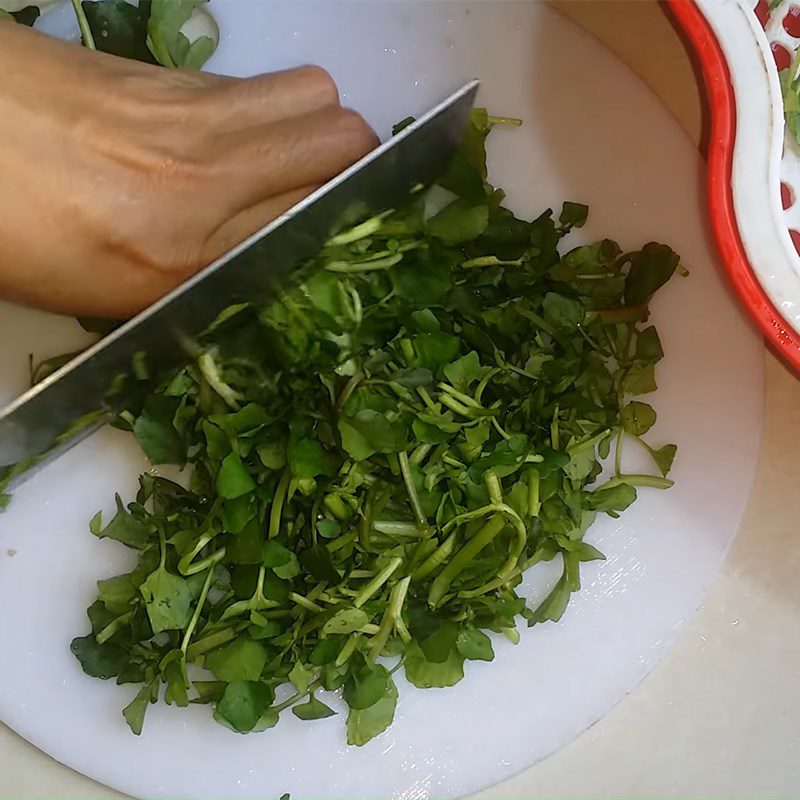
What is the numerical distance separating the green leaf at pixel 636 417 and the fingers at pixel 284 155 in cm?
33

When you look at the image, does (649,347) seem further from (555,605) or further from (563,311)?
(555,605)

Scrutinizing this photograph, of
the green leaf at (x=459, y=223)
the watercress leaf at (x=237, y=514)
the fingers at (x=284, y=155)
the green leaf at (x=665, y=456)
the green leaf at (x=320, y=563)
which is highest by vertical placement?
the fingers at (x=284, y=155)

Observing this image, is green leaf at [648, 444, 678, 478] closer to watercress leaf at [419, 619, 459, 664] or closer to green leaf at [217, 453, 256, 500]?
watercress leaf at [419, 619, 459, 664]

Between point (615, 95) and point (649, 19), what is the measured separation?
99 millimetres

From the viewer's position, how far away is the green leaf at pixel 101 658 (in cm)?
75

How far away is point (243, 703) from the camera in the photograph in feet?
2.35

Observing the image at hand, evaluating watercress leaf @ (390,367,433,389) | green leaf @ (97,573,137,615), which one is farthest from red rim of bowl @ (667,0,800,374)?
green leaf @ (97,573,137,615)

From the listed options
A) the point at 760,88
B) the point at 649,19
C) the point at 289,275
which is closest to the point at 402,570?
the point at 289,275

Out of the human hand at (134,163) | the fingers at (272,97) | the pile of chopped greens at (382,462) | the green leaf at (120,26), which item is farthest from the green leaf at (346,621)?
the green leaf at (120,26)

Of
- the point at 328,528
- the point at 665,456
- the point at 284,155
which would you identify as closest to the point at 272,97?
the point at 284,155

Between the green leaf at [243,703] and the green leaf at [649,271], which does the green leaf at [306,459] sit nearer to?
the green leaf at [243,703]

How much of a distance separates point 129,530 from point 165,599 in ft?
0.25

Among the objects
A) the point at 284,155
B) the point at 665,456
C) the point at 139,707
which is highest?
the point at 284,155

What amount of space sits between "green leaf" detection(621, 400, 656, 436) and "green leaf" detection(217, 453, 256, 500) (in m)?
0.34
